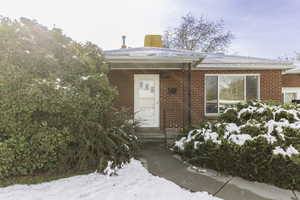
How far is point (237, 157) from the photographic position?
10.1ft

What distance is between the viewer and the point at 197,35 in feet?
59.2

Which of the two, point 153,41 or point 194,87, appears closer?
point 194,87

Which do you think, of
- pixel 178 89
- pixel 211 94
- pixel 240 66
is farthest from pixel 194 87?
pixel 240 66

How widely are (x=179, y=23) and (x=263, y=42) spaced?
26.1 ft

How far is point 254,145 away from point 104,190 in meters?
2.60

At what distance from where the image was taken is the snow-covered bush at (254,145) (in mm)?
2746

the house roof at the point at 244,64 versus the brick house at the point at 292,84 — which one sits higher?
the house roof at the point at 244,64

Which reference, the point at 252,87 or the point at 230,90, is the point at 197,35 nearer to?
the point at 252,87

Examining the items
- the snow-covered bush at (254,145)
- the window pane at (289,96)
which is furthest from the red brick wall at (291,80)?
the snow-covered bush at (254,145)

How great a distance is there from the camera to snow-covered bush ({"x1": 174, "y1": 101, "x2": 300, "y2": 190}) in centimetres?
275

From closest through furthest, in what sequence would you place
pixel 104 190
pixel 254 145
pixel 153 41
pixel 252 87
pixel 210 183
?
pixel 104 190 → pixel 210 183 → pixel 254 145 → pixel 252 87 → pixel 153 41

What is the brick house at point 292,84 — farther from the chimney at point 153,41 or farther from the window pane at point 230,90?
the chimney at point 153,41

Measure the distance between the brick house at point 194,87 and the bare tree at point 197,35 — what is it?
1211 cm

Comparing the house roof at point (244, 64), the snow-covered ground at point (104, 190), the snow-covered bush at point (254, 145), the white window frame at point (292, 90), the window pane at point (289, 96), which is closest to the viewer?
the snow-covered ground at point (104, 190)
